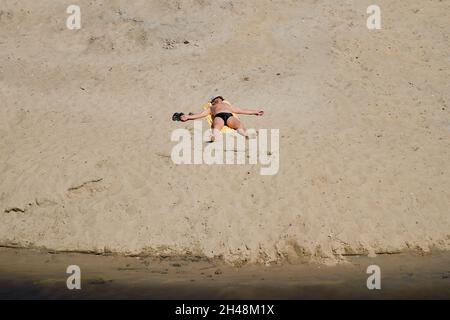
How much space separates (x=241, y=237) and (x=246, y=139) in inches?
87.2

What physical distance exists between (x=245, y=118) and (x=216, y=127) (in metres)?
0.86

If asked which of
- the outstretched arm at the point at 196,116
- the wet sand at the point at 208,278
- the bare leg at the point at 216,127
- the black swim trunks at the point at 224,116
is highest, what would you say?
the outstretched arm at the point at 196,116

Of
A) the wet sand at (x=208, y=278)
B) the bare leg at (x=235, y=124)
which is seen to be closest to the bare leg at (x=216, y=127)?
the bare leg at (x=235, y=124)

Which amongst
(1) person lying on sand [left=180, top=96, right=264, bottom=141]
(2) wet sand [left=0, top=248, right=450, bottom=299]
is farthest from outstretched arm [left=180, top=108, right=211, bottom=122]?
(2) wet sand [left=0, top=248, right=450, bottom=299]

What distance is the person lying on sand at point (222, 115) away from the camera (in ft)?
27.6

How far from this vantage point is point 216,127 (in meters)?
8.37

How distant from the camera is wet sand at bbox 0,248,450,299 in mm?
4891

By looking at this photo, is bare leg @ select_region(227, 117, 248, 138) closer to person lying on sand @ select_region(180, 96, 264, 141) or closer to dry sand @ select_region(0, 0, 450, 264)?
person lying on sand @ select_region(180, 96, 264, 141)

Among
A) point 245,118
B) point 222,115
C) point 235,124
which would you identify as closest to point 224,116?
point 222,115

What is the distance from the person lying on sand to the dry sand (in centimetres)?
40

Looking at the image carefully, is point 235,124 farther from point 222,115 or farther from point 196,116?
point 196,116

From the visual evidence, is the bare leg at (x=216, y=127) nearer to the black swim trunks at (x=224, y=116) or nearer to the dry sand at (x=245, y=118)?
the black swim trunks at (x=224, y=116)

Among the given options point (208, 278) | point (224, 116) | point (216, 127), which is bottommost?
point (208, 278)

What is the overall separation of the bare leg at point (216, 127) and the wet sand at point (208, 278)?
248 centimetres
